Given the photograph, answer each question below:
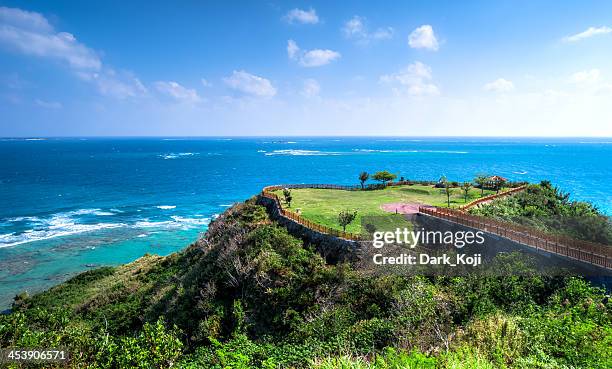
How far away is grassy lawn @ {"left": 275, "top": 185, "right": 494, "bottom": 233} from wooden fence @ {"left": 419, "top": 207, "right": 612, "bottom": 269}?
8.36 metres

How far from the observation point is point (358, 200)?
38.2 m

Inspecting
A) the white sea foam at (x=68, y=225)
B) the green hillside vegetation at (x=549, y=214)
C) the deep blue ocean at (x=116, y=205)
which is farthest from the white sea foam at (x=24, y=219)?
the green hillside vegetation at (x=549, y=214)

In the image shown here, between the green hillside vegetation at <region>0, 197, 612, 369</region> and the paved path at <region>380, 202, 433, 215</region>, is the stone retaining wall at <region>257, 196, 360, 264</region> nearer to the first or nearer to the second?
the green hillside vegetation at <region>0, 197, 612, 369</region>

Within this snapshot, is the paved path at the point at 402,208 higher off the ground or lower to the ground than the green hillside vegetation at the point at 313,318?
higher

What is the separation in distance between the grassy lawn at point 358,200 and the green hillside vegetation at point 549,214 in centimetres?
335

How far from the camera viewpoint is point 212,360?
1647 centimetres

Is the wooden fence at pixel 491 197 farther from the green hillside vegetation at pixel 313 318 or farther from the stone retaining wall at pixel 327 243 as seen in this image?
the green hillside vegetation at pixel 313 318

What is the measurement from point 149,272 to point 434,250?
88.4 ft

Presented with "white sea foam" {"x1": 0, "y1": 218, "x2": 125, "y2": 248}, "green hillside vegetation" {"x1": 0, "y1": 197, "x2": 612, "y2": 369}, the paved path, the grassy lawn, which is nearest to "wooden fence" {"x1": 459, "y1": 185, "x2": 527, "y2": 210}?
the grassy lawn

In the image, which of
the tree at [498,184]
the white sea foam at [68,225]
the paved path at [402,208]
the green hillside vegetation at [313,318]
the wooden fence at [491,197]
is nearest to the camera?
the green hillside vegetation at [313,318]

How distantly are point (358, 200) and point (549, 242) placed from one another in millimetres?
20198

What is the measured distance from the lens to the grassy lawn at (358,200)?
31.7 meters

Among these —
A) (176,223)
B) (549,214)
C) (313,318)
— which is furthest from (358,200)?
(176,223)

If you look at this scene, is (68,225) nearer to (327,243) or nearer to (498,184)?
(327,243)
